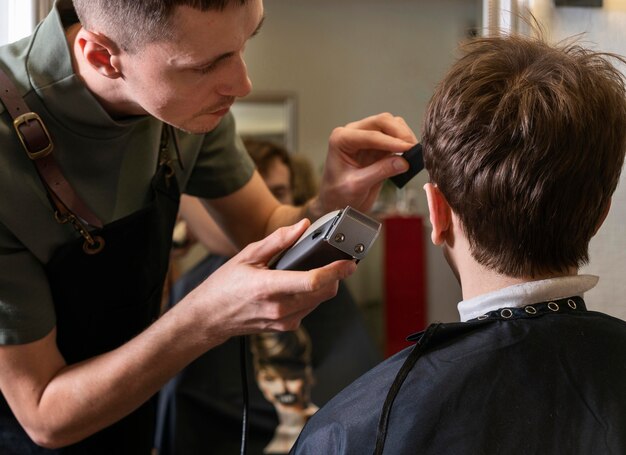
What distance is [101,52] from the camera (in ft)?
3.99

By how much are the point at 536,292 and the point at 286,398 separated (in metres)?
2.01

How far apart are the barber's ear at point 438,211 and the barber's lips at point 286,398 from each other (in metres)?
1.93

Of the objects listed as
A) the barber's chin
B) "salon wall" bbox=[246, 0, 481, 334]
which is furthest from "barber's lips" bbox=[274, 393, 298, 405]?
the barber's chin

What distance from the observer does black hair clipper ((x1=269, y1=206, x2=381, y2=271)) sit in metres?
1.02

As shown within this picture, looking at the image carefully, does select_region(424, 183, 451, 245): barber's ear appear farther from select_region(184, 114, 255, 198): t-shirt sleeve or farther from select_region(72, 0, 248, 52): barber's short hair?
select_region(184, 114, 255, 198): t-shirt sleeve

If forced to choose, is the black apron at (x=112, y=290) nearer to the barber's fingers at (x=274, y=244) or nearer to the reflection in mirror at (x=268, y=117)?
the barber's fingers at (x=274, y=244)

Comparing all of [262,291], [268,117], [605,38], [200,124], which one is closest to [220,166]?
[200,124]

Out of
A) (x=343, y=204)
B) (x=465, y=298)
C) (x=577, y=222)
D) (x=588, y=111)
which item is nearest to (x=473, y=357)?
(x=465, y=298)

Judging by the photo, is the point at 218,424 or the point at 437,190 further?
the point at 218,424

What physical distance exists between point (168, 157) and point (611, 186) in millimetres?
792

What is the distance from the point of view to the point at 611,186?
101 centimetres

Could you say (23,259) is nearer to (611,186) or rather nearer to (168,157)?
(168,157)

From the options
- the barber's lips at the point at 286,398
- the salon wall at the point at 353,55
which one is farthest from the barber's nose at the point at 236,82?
the salon wall at the point at 353,55

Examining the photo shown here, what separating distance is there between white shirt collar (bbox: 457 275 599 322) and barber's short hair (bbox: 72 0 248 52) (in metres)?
0.57
